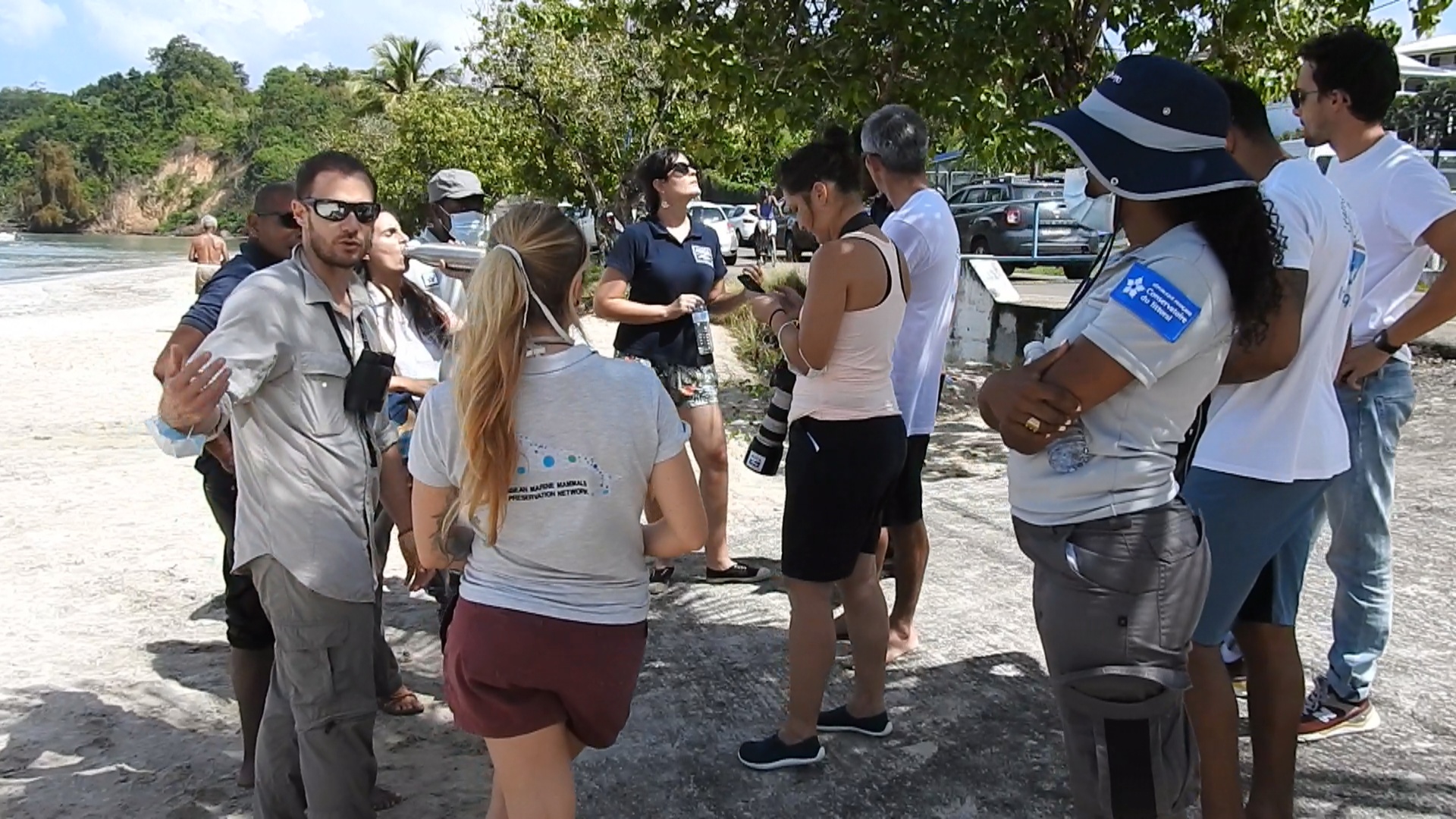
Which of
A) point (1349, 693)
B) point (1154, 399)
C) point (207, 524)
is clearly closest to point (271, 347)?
point (1154, 399)

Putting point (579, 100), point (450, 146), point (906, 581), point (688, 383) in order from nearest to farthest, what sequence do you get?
point (906, 581)
point (688, 383)
point (579, 100)
point (450, 146)

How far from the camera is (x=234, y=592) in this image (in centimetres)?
333

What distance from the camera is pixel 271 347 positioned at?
277 centimetres

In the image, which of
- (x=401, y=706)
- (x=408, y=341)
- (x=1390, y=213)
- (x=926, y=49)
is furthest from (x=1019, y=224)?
(x=401, y=706)

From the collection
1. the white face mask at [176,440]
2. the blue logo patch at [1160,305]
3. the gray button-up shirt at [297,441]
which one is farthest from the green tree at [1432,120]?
the white face mask at [176,440]

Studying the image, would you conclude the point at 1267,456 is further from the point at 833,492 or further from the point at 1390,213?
the point at 833,492

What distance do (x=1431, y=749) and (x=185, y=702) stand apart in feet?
13.7

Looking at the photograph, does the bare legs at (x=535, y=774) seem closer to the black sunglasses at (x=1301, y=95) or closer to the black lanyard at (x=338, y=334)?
the black lanyard at (x=338, y=334)

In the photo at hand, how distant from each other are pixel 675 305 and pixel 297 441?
250 centimetres

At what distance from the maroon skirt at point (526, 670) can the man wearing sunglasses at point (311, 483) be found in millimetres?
630

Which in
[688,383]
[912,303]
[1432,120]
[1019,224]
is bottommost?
[688,383]

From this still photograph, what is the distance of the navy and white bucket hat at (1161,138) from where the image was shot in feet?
7.02

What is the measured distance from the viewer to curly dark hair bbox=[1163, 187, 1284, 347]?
2.15 m

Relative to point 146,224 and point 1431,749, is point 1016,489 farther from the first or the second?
point 146,224
